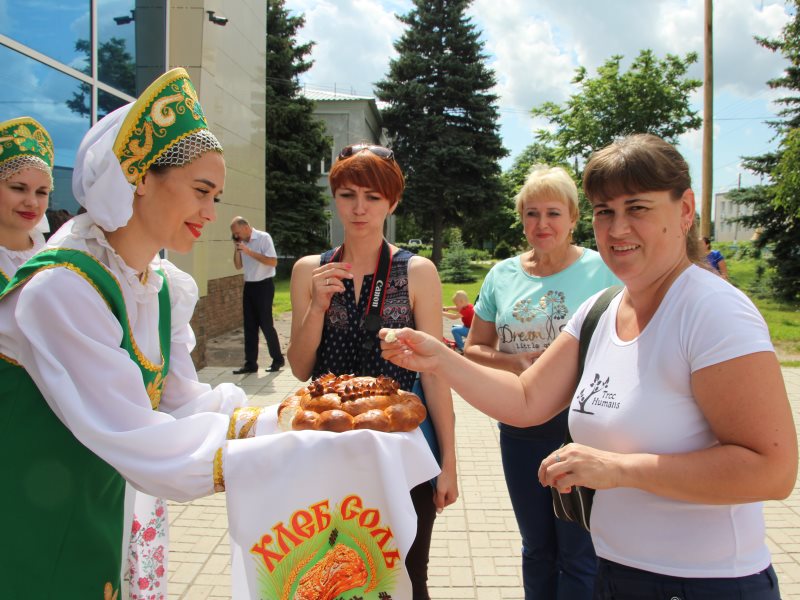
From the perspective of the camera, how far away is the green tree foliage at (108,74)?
6184mm

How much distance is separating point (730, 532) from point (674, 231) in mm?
868

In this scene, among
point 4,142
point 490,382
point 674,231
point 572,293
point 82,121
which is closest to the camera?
point 674,231

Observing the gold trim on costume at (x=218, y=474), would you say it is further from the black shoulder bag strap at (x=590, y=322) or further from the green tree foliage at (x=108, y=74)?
the green tree foliage at (x=108, y=74)

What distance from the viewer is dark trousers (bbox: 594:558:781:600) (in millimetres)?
1628

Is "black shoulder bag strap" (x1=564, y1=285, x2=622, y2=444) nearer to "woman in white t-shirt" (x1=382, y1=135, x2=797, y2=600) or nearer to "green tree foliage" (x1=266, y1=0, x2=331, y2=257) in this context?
"woman in white t-shirt" (x1=382, y1=135, x2=797, y2=600)

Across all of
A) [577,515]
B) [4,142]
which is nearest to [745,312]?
[577,515]

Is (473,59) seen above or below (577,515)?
above

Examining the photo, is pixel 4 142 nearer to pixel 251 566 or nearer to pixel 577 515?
pixel 251 566

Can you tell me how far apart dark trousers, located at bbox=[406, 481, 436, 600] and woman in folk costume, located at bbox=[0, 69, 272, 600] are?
1.08 m

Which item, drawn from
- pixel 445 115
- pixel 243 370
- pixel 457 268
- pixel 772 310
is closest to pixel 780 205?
pixel 772 310

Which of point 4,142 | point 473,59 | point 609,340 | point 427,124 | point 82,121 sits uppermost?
point 473,59

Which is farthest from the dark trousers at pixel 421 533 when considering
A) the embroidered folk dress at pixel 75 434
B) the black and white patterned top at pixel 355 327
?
→ the embroidered folk dress at pixel 75 434

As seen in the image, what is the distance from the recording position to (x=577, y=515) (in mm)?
1998

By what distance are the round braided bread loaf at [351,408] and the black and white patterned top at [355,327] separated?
45 cm
